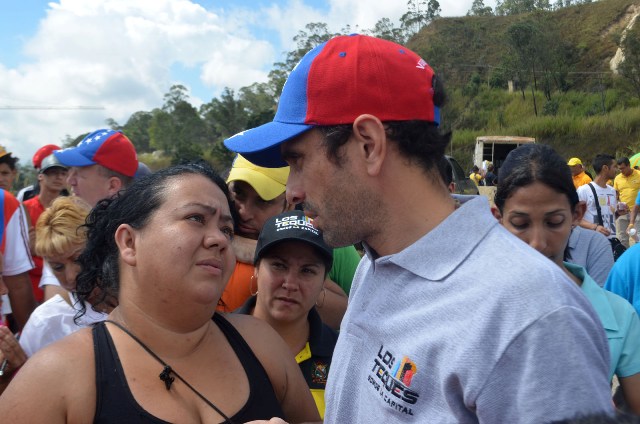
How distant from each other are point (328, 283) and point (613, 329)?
1423mm

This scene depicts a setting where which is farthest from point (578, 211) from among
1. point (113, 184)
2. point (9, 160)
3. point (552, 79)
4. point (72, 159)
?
point (552, 79)

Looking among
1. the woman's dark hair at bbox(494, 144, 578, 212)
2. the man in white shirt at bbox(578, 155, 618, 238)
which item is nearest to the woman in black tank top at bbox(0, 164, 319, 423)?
the woman's dark hair at bbox(494, 144, 578, 212)

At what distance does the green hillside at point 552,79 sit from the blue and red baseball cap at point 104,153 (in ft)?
74.9

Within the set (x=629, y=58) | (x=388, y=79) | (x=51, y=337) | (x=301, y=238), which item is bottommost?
(x=51, y=337)

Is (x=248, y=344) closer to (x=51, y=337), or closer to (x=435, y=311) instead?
(x=435, y=311)

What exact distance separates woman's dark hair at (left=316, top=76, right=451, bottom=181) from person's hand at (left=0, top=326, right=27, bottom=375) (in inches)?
73.2

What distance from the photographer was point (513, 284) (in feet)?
3.61

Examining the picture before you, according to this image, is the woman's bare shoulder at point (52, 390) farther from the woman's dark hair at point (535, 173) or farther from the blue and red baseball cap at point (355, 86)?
the woman's dark hair at point (535, 173)

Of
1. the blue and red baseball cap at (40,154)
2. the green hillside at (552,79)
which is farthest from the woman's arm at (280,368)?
the green hillside at (552,79)

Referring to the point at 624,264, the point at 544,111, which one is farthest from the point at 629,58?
the point at 624,264

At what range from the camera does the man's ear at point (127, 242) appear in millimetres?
1867

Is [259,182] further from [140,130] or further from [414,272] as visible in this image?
[140,130]

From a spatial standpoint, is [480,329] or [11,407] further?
[11,407]

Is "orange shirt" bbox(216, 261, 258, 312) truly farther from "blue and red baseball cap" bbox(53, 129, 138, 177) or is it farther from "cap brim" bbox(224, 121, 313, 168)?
"blue and red baseball cap" bbox(53, 129, 138, 177)
